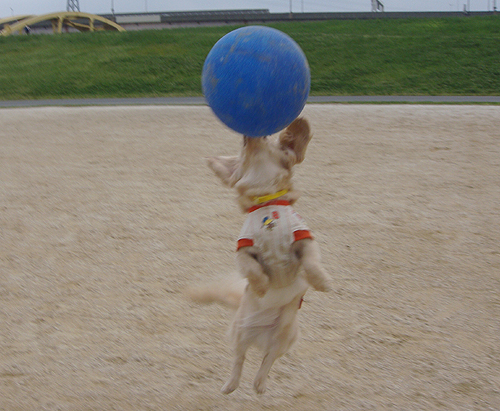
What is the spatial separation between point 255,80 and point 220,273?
3528 mm

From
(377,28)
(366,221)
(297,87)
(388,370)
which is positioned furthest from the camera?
(377,28)

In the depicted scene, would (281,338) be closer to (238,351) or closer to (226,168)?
(238,351)

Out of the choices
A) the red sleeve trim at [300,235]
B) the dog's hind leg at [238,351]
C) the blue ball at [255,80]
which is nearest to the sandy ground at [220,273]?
the dog's hind leg at [238,351]

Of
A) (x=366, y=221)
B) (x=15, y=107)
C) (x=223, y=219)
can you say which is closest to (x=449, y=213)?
(x=366, y=221)

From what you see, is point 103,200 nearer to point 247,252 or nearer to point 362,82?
point 247,252

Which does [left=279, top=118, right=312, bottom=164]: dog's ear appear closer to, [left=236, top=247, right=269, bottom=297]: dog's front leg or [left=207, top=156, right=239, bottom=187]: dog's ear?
[left=207, top=156, right=239, bottom=187]: dog's ear

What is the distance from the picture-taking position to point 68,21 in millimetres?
31266

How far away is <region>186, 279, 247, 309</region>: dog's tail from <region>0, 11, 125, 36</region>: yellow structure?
28.8 meters

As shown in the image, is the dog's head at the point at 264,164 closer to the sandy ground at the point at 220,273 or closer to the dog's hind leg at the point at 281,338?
the dog's hind leg at the point at 281,338

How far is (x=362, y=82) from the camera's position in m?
16.2

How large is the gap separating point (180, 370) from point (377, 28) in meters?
21.9

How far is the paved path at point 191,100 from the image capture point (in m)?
13.9

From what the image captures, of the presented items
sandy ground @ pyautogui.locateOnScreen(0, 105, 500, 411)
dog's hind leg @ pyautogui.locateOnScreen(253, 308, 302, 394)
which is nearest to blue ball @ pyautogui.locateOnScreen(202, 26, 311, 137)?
dog's hind leg @ pyautogui.locateOnScreen(253, 308, 302, 394)

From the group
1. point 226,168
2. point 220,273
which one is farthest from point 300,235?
point 220,273
